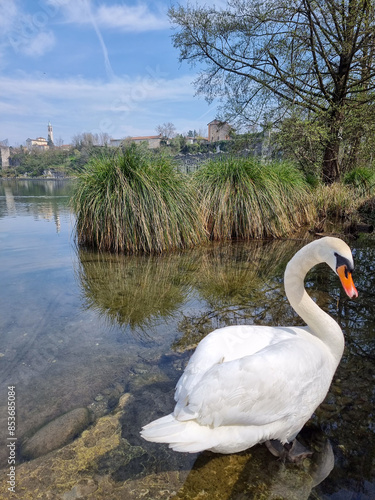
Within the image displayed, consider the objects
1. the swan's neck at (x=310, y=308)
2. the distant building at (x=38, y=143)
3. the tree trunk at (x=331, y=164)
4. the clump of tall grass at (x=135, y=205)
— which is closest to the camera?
the swan's neck at (x=310, y=308)

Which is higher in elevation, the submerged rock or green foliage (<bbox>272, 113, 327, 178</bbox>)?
green foliage (<bbox>272, 113, 327, 178</bbox>)

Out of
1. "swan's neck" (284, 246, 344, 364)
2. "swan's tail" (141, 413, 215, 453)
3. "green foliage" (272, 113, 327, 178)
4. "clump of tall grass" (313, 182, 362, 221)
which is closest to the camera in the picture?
"swan's tail" (141, 413, 215, 453)

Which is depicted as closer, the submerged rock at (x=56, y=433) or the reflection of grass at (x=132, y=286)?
the submerged rock at (x=56, y=433)

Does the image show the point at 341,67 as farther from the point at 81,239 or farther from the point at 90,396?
the point at 90,396

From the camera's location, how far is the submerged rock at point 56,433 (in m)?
1.97

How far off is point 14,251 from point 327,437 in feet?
23.0

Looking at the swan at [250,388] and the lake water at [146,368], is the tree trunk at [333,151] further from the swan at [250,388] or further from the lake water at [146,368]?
the swan at [250,388]

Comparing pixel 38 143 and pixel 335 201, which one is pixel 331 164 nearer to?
pixel 335 201

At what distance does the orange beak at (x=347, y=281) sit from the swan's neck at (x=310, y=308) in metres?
0.16

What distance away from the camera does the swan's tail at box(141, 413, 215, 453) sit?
1.54m

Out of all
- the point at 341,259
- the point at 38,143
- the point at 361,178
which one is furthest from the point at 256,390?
the point at 38,143

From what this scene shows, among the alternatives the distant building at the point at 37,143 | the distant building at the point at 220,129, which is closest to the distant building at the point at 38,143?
the distant building at the point at 37,143

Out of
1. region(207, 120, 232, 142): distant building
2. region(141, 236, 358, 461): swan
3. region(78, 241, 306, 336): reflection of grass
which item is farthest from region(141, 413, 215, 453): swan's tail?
region(207, 120, 232, 142): distant building

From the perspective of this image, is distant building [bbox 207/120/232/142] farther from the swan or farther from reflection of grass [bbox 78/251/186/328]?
the swan
